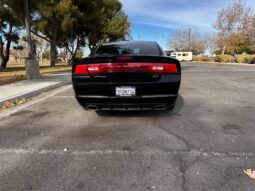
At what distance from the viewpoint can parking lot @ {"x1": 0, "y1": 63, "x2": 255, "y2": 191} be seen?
2.83m

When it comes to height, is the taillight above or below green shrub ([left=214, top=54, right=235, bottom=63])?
below

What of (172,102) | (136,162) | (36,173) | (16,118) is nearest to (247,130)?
(172,102)

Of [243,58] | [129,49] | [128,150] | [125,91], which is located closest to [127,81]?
[125,91]

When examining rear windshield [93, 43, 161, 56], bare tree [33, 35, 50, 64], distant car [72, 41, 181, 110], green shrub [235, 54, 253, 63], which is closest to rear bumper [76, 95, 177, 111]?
distant car [72, 41, 181, 110]

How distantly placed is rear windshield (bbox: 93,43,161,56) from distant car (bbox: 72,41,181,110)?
719 mm

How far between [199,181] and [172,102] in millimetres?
2189

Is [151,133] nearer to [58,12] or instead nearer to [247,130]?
[247,130]

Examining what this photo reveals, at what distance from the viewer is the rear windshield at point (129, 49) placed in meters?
5.33

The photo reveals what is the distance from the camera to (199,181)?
111 inches

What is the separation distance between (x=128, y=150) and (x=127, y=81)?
1358 millimetres

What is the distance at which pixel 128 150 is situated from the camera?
365 centimetres

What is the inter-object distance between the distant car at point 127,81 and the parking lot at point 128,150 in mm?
451

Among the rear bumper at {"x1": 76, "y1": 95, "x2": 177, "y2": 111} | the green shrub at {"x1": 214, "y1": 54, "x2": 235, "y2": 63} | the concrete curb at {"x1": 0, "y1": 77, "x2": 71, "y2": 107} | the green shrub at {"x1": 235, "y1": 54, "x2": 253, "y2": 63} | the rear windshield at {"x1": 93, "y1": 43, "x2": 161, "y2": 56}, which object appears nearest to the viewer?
the rear bumper at {"x1": 76, "y1": 95, "x2": 177, "y2": 111}

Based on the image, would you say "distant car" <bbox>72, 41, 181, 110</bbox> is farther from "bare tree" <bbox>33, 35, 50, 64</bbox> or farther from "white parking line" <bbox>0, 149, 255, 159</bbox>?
"bare tree" <bbox>33, 35, 50, 64</bbox>
